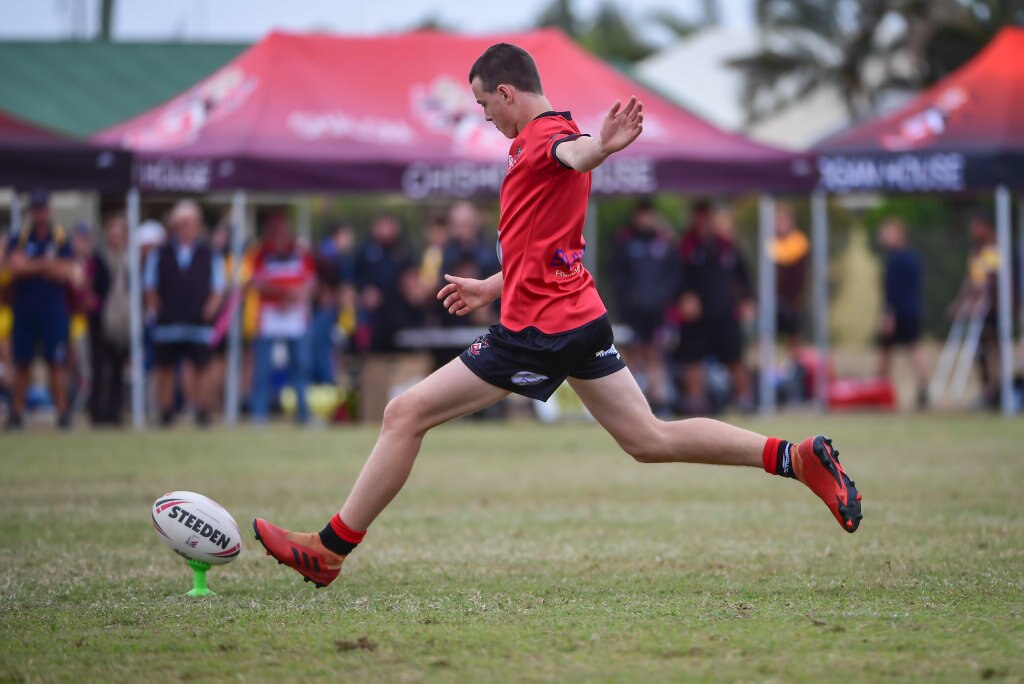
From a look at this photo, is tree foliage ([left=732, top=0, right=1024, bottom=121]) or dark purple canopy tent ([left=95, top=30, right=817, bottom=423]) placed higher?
tree foliage ([left=732, top=0, right=1024, bottom=121])

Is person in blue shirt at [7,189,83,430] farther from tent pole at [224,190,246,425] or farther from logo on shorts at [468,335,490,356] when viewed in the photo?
logo on shorts at [468,335,490,356]

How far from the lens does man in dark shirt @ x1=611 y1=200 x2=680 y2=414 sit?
17016 millimetres

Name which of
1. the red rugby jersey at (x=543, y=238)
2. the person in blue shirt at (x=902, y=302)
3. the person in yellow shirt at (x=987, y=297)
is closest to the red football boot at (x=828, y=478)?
the red rugby jersey at (x=543, y=238)

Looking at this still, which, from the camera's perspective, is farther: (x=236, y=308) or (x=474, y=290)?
(x=236, y=308)

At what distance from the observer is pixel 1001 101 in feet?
56.3

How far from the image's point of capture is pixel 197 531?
5.64 m

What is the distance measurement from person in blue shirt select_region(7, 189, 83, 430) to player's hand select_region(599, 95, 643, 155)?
445 inches

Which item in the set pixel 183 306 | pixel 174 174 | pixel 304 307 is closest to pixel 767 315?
pixel 304 307

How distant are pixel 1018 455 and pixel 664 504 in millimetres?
4208

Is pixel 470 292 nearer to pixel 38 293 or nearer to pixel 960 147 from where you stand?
pixel 38 293

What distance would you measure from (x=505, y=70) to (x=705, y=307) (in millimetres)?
12055

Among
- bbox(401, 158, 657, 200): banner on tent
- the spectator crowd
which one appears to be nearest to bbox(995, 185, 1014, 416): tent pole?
the spectator crowd

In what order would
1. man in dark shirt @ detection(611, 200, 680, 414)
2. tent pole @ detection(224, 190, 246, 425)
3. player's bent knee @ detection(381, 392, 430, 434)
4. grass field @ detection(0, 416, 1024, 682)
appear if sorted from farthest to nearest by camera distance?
1. man in dark shirt @ detection(611, 200, 680, 414)
2. tent pole @ detection(224, 190, 246, 425)
3. player's bent knee @ detection(381, 392, 430, 434)
4. grass field @ detection(0, 416, 1024, 682)

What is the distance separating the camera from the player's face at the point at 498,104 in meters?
5.46
